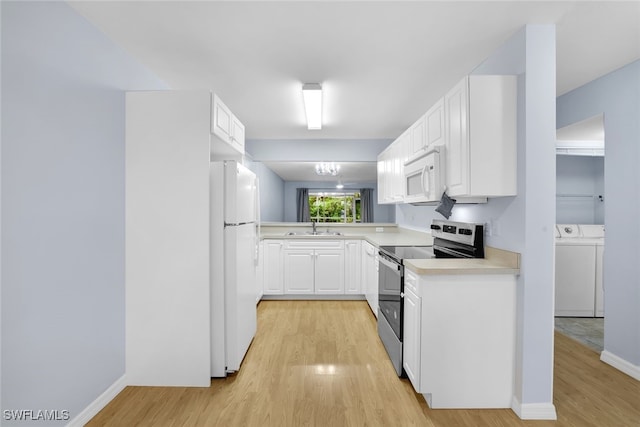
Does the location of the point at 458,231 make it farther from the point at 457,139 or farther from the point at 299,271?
the point at 299,271

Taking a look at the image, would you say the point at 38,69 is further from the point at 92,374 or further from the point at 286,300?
the point at 286,300

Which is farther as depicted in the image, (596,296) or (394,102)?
(596,296)

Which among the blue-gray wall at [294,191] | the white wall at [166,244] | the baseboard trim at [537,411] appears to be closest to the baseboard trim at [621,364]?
the baseboard trim at [537,411]

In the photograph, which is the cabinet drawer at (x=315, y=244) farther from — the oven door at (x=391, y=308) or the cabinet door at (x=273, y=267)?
the oven door at (x=391, y=308)

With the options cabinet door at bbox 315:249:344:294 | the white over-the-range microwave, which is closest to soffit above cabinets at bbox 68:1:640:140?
the white over-the-range microwave

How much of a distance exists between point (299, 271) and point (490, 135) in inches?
117

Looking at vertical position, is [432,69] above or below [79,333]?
above

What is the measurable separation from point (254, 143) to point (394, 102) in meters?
2.37

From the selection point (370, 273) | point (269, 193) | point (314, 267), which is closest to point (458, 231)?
point (370, 273)

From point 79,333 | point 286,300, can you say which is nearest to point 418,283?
point 79,333

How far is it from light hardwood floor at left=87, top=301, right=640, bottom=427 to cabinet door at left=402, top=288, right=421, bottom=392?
17 centimetres

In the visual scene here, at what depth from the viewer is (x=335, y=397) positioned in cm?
207

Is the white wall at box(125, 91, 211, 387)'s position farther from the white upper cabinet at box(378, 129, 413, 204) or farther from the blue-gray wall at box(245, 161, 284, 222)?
the blue-gray wall at box(245, 161, 284, 222)

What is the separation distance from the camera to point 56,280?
63.9 inches
